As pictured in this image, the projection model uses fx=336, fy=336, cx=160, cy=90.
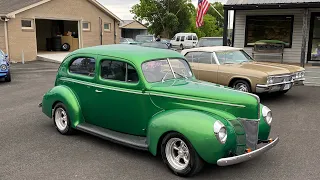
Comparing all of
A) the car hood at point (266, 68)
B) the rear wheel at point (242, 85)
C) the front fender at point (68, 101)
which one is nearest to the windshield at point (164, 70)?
the front fender at point (68, 101)

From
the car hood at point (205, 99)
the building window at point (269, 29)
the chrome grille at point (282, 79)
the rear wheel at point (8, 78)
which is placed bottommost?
the rear wheel at point (8, 78)

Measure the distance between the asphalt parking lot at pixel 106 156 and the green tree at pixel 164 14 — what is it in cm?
5158

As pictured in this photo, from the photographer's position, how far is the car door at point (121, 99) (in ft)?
16.7

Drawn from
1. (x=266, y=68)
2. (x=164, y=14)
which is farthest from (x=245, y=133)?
(x=164, y=14)

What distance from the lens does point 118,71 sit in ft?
17.9

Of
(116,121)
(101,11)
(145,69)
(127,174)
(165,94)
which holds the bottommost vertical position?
(127,174)

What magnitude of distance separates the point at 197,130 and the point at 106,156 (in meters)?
1.73

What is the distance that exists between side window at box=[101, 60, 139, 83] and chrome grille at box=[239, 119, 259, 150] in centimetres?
174

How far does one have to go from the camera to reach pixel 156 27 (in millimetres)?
59312

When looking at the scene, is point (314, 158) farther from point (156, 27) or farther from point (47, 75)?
point (156, 27)

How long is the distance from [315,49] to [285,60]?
1369 mm

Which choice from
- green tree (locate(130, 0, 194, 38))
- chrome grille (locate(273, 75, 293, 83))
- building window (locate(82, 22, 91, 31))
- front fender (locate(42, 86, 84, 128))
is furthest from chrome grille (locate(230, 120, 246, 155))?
green tree (locate(130, 0, 194, 38))

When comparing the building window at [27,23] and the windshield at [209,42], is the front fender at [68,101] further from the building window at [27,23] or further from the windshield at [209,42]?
the building window at [27,23]

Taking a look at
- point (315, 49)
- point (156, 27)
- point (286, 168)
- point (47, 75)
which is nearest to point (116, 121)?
point (286, 168)
